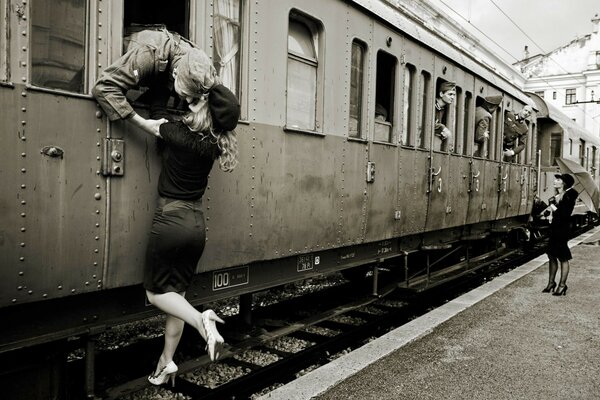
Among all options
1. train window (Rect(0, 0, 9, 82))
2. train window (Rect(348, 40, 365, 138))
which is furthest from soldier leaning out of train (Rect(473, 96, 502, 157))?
train window (Rect(0, 0, 9, 82))

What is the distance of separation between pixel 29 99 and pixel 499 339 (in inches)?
184

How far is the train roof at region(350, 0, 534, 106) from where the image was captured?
5.86m

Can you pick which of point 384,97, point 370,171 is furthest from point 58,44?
point 384,97

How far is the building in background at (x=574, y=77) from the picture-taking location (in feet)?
170

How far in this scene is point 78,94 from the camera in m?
3.02

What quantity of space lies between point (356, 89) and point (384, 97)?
112 centimetres

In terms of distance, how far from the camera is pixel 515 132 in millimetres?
10898

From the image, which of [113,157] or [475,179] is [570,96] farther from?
[113,157]

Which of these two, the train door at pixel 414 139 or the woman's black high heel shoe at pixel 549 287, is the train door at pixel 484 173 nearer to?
the woman's black high heel shoe at pixel 549 287

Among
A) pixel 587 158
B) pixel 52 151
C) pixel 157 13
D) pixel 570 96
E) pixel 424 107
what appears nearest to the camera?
pixel 52 151

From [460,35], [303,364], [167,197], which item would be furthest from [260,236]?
[460,35]

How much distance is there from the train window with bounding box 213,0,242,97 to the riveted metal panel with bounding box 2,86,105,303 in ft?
3.94

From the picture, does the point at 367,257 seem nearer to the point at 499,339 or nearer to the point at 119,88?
the point at 499,339

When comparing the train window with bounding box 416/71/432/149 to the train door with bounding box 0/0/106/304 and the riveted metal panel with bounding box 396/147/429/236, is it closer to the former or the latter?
the riveted metal panel with bounding box 396/147/429/236
